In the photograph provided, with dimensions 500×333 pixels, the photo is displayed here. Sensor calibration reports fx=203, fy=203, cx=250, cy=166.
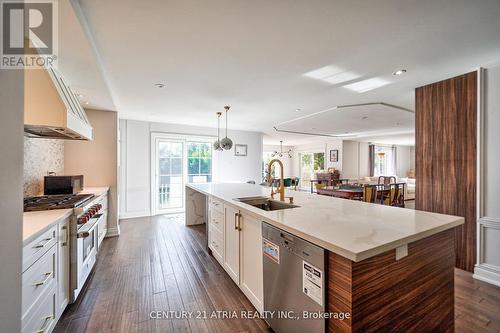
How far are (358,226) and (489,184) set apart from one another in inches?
88.4

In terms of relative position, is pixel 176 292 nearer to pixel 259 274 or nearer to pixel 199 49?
pixel 259 274

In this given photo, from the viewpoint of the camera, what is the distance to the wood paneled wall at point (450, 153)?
2416 millimetres

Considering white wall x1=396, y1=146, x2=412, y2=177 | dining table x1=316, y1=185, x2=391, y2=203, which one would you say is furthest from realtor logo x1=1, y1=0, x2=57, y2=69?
white wall x1=396, y1=146, x2=412, y2=177

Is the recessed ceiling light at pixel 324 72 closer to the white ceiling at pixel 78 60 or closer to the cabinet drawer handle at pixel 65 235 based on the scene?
the white ceiling at pixel 78 60

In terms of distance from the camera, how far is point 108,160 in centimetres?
367

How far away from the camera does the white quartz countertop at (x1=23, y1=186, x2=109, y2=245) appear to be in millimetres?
1216

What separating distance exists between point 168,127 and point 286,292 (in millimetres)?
5294

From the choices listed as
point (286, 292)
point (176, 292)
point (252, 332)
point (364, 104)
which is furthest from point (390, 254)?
point (364, 104)

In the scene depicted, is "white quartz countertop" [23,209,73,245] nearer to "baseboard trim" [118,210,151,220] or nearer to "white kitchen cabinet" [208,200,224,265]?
"white kitchen cabinet" [208,200,224,265]

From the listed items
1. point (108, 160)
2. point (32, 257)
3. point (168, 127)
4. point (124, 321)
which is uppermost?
point (168, 127)

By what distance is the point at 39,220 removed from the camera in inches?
58.1

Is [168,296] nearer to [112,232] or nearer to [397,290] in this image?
[397,290]

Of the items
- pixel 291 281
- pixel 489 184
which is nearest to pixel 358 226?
pixel 291 281

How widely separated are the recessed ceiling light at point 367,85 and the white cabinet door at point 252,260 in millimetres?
2487
